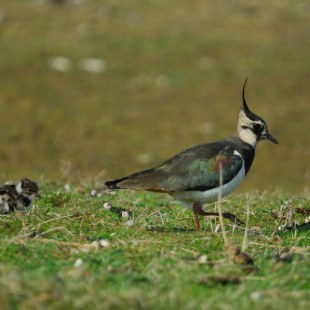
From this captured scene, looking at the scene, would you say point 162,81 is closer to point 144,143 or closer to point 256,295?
point 144,143

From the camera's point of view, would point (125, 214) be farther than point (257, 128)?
No

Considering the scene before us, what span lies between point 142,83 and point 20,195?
57.8ft

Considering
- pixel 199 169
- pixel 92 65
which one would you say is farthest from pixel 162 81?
pixel 199 169

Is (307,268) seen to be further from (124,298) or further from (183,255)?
(124,298)

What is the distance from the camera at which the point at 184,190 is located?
947 centimetres

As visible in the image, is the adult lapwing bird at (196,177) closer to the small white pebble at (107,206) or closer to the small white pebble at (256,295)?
the small white pebble at (107,206)

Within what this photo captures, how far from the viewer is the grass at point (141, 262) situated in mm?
5848

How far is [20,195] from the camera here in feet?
33.8

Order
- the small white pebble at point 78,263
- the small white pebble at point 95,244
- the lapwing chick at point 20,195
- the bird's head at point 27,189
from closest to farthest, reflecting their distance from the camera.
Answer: the small white pebble at point 78,263 < the small white pebble at point 95,244 < the lapwing chick at point 20,195 < the bird's head at point 27,189

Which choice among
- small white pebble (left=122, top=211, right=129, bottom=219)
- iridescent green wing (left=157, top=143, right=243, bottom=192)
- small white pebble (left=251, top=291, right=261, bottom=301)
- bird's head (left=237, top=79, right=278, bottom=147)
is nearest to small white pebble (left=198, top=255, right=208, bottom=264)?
small white pebble (left=251, top=291, right=261, bottom=301)

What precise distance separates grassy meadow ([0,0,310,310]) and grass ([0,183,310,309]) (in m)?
0.02

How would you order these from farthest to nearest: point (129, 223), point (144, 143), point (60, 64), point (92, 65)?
point (92, 65)
point (60, 64)
point (144, 143)
point (129, 223)

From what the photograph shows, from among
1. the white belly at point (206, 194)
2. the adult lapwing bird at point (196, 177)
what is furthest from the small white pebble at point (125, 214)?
the white belly at point (206, 194)

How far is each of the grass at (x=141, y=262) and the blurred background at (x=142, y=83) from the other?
37.0ft
